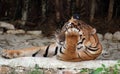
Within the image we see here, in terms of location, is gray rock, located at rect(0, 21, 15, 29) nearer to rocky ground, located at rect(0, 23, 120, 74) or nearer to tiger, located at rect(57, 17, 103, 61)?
rocky ground, located at rect(0, 23, 120, 74)

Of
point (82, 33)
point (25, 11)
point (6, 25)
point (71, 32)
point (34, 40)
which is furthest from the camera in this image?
point (25, 11)

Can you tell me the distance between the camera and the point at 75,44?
6484mm

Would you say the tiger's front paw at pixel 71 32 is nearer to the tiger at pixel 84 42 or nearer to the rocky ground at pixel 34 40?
the tiger at pixel 84 42

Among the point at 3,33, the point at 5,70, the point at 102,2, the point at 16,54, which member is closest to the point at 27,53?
the point at 16,54

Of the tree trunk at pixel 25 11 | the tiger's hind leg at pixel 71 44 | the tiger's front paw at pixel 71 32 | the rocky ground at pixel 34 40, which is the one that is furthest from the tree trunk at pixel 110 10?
the tiger's front paw at pixel 71 32

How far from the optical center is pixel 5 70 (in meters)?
6.47

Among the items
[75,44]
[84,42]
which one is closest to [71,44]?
[75,44]

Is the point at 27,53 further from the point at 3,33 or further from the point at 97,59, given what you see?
the point at 3,33

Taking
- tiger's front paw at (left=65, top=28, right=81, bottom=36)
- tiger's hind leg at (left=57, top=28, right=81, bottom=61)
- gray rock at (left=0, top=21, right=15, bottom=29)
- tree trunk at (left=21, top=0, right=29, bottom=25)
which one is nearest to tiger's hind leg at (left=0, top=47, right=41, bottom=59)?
tiger's hind leg at (left=57, top=28, right=81, bottom=61)

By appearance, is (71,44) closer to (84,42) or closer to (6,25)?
(84,42)

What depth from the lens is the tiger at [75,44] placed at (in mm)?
6474

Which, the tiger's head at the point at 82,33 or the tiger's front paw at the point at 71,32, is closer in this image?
the tiger's front paw at the point at 71,32

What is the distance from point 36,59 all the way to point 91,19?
3.24 metres

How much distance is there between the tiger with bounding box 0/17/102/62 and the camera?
21.2 ft
